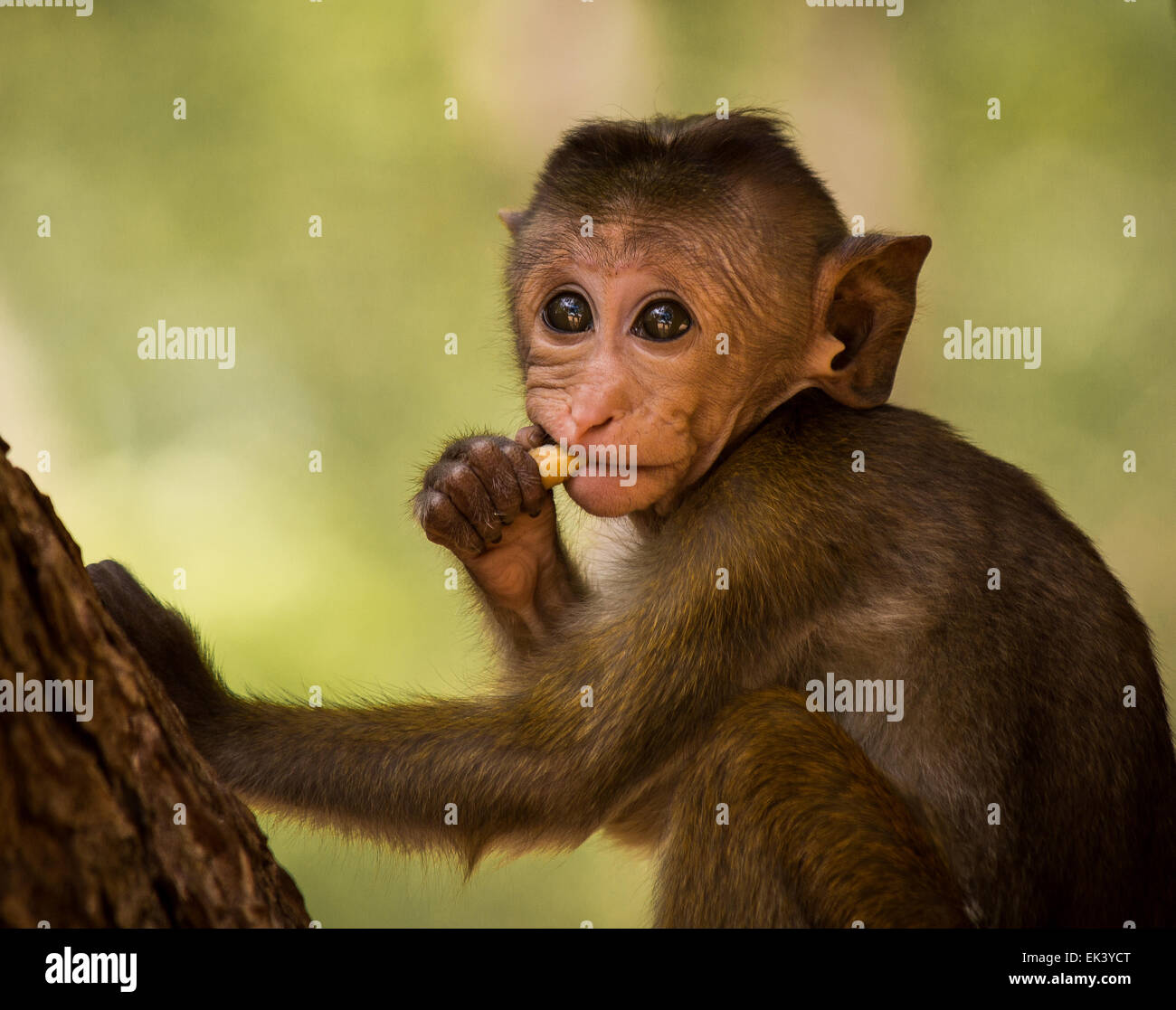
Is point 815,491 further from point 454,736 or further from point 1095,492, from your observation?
point 1095,492

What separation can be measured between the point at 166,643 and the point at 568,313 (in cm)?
192

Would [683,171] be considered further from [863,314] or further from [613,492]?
[613,492]

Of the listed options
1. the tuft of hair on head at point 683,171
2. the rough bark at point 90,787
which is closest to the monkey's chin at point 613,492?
the tuft of hair on head at point 683,171

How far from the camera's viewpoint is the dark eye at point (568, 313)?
16.5ft

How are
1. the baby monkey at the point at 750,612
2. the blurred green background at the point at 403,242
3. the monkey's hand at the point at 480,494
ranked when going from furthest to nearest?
the blurred green background at the point at 403,242, the monkey's hand at the point at 480,494, the baby monkey at the point at 750,612

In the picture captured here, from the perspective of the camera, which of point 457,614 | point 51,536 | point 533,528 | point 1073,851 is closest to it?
point 51,536

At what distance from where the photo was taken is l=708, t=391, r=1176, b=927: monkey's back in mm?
4734

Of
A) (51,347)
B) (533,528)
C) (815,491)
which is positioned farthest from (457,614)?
(51,347)

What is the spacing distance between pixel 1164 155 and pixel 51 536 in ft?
21.4

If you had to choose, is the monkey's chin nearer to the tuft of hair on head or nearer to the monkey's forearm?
the monkey's forearm

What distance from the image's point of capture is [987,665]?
4.80 m

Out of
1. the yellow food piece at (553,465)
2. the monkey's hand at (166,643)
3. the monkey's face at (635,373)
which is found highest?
the monkey's face at (635,373)

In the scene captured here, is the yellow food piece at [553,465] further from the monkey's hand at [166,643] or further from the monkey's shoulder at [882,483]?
the monkey's hand at [166,643]

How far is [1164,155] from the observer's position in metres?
7.49
